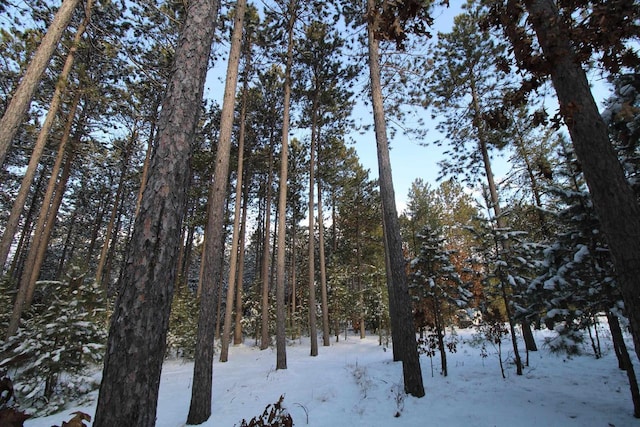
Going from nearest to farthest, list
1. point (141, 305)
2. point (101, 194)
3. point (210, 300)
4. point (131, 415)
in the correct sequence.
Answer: point (131, 415)
point (141, 305)
point (210, 300)
point (101, 194)

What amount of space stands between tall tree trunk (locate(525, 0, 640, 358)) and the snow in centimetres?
292

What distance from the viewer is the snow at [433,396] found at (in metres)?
5.04

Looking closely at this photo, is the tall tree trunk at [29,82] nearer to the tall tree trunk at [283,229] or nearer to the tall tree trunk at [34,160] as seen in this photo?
the tall tree trunk at [34,160]

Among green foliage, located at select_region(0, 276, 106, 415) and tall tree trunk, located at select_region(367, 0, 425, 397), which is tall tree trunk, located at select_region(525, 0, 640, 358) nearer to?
tall tree trunk, located at select_region(367, 0, 425, 397)

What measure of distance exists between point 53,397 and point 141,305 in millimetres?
7847

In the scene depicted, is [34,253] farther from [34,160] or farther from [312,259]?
[312,259]

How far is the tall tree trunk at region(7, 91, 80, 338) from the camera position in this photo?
9.38 meters

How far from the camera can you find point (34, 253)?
10328 millimetres

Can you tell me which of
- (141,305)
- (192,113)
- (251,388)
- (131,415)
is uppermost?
(192,113)

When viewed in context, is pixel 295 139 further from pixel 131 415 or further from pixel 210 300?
pixel 131 415

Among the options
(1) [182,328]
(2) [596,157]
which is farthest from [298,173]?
(2) [596,157]

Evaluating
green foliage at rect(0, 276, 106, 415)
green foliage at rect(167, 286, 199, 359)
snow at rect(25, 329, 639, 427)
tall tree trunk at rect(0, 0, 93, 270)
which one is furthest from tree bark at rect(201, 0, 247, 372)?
green foliage at rect(167, 286, 199, 359)

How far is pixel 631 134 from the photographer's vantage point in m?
4.66

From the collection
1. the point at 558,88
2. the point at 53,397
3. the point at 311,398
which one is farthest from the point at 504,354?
the point at 53,397
